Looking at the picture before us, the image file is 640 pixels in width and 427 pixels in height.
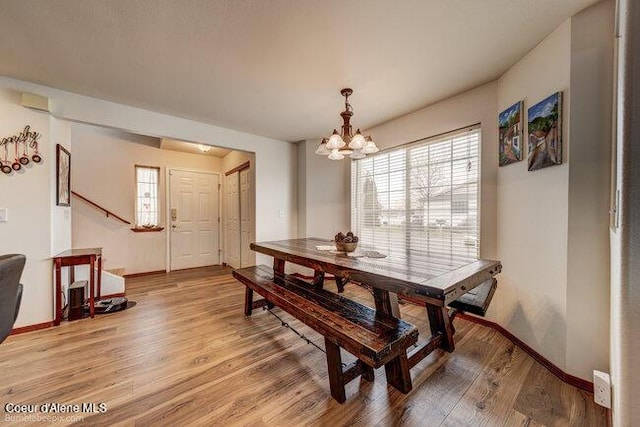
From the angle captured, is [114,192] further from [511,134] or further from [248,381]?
[511,134]

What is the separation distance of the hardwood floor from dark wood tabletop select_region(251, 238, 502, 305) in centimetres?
71

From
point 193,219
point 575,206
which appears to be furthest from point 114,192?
point 575,206

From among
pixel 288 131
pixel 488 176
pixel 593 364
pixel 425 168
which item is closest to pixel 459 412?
pixel 593 364

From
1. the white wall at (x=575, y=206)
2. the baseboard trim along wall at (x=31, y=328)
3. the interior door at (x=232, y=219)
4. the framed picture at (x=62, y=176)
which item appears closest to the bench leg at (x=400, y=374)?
the white wall at (x=575, y=206)

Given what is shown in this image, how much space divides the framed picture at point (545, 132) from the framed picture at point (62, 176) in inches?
174

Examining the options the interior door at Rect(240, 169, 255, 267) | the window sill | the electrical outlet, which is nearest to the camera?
the electrical outlet

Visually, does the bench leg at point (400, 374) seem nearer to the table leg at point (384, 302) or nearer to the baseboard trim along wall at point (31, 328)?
the table leg at point (384, 302)

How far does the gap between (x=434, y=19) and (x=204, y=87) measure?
2118 mm

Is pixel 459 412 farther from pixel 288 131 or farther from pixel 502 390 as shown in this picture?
pixel 288 131

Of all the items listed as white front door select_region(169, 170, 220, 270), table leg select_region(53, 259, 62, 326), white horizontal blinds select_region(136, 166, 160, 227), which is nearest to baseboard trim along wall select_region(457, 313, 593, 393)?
table leg select_region(53, 259, 62, 326)

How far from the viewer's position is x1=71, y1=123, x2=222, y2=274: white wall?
400cm

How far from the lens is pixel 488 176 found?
8.00ft

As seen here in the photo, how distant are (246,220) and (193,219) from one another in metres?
1.46

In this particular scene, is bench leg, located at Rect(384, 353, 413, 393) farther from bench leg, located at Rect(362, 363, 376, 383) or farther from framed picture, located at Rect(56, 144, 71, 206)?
framed picture, located at Rect(56, 144, 71, 206)
